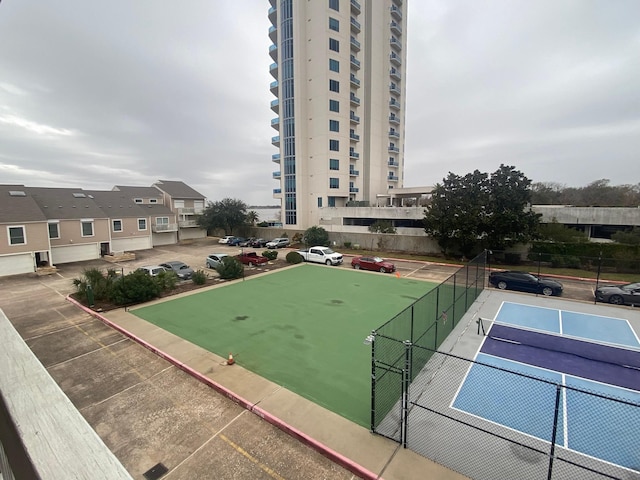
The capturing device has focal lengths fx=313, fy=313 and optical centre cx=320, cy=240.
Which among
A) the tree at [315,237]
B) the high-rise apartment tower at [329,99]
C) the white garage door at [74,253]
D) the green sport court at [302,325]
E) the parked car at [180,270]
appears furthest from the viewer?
the high-rise apartment tower at [329,99]

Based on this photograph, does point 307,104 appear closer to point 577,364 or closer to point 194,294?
point 194,294

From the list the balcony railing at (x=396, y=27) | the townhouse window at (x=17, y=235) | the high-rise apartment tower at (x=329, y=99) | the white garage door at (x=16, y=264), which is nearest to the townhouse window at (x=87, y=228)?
the townhouse window at (x=17, y=235)

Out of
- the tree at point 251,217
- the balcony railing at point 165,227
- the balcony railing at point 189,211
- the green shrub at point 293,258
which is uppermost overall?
the balcony railing at point 189,211

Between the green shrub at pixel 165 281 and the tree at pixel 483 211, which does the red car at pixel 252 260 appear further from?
the tree at pixel 483 211

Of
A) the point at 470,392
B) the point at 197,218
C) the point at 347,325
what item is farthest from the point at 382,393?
the point at 197,218

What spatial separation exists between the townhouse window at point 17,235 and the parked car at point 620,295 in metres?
43.8

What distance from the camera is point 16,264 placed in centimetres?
2758

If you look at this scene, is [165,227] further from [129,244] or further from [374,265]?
[374,265]

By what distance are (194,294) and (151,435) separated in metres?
13.0

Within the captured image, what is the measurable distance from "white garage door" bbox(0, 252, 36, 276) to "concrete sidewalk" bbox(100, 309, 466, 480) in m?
24.8

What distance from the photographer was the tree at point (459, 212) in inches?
1133

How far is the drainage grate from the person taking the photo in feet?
22.0

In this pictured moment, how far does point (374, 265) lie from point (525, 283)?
36.7ft

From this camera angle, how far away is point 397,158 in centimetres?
6694
